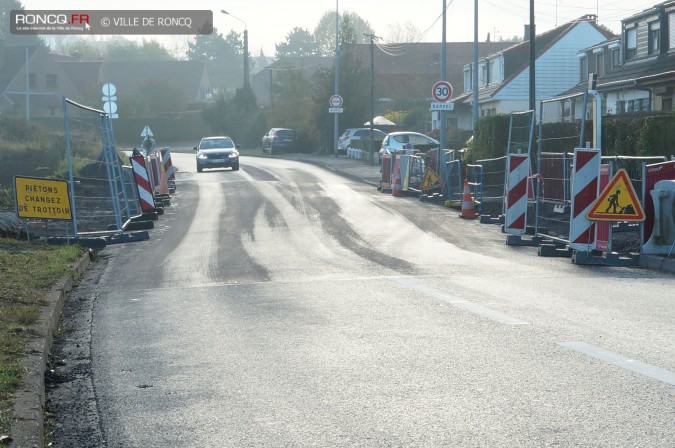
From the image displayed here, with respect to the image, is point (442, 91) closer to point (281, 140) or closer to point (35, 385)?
point (35, 385)

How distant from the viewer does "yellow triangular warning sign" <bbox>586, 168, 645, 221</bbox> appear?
44.4ft

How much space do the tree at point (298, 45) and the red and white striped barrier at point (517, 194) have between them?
16790cm

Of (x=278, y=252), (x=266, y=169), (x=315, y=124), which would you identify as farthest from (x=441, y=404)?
(x=315, y=124)

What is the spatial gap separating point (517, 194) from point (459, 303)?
8060 mm

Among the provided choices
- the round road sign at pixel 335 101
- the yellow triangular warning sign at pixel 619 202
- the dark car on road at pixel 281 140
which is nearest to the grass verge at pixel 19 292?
the yellow triangular warning sign at pixel 619 202

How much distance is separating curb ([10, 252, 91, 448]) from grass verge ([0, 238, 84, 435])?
2.0 inches

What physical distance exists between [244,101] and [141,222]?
63475mm

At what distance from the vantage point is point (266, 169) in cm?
4503

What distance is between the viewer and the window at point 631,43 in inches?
1709

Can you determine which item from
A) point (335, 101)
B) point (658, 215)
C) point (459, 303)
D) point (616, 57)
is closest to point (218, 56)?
point (335, 101)

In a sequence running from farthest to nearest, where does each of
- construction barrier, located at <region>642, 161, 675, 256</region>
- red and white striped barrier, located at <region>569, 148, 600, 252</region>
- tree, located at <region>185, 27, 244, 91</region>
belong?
tree, located at <region>185, 27, 244, 91</region>, red and white striped barrier, located at <region>569, 148, 600, 252</region>, construction barrier, located at <region>642, 161, 675, 256</region>

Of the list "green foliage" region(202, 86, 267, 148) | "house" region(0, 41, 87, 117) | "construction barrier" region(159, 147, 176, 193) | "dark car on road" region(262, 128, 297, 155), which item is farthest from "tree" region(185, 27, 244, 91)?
"construction barrier" region(159, 147, 176, 193)

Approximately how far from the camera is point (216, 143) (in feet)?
154

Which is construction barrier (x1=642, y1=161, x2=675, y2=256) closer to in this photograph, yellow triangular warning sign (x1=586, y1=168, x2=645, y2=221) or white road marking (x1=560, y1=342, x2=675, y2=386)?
yellow triangular warning sign (x1=586, y1=168, x2=645, y2=221)
